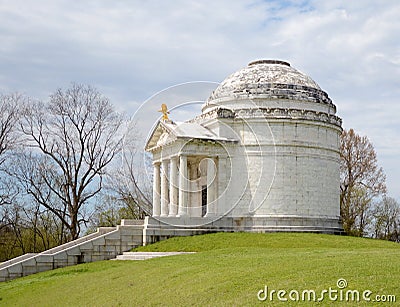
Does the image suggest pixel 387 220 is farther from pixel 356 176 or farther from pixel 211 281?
pixel 211 281

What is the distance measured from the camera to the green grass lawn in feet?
49.1

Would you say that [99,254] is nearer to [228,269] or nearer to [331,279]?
[228,269]

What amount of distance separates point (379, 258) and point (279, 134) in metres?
21.1

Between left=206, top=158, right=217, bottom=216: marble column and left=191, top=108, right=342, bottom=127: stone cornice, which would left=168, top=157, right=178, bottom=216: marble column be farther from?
left=191, top=108, right=342, bottom=127: stone cornice

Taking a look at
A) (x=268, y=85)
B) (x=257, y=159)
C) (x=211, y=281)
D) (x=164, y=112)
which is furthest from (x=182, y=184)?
(x=211, y=281)

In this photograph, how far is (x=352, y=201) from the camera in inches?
2247

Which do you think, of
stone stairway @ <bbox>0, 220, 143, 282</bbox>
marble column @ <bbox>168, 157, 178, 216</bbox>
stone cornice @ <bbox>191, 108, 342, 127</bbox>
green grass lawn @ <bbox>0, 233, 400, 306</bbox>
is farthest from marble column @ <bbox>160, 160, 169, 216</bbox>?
green grass lawn @ <bbox>0, 233, 400, 306</bbox>

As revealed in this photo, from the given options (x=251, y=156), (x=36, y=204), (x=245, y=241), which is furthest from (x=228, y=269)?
(x=36, y=204)

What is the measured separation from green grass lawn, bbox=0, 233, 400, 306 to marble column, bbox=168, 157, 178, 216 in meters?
11.5

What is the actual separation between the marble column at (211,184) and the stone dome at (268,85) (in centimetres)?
506

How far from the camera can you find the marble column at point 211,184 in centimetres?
3896

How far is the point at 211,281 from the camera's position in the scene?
17.2 meters

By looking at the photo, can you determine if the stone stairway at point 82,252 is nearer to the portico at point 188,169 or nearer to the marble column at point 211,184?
the portico at point 188,169

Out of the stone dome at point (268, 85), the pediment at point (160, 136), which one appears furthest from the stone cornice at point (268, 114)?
the pediment at point (160, 136)
